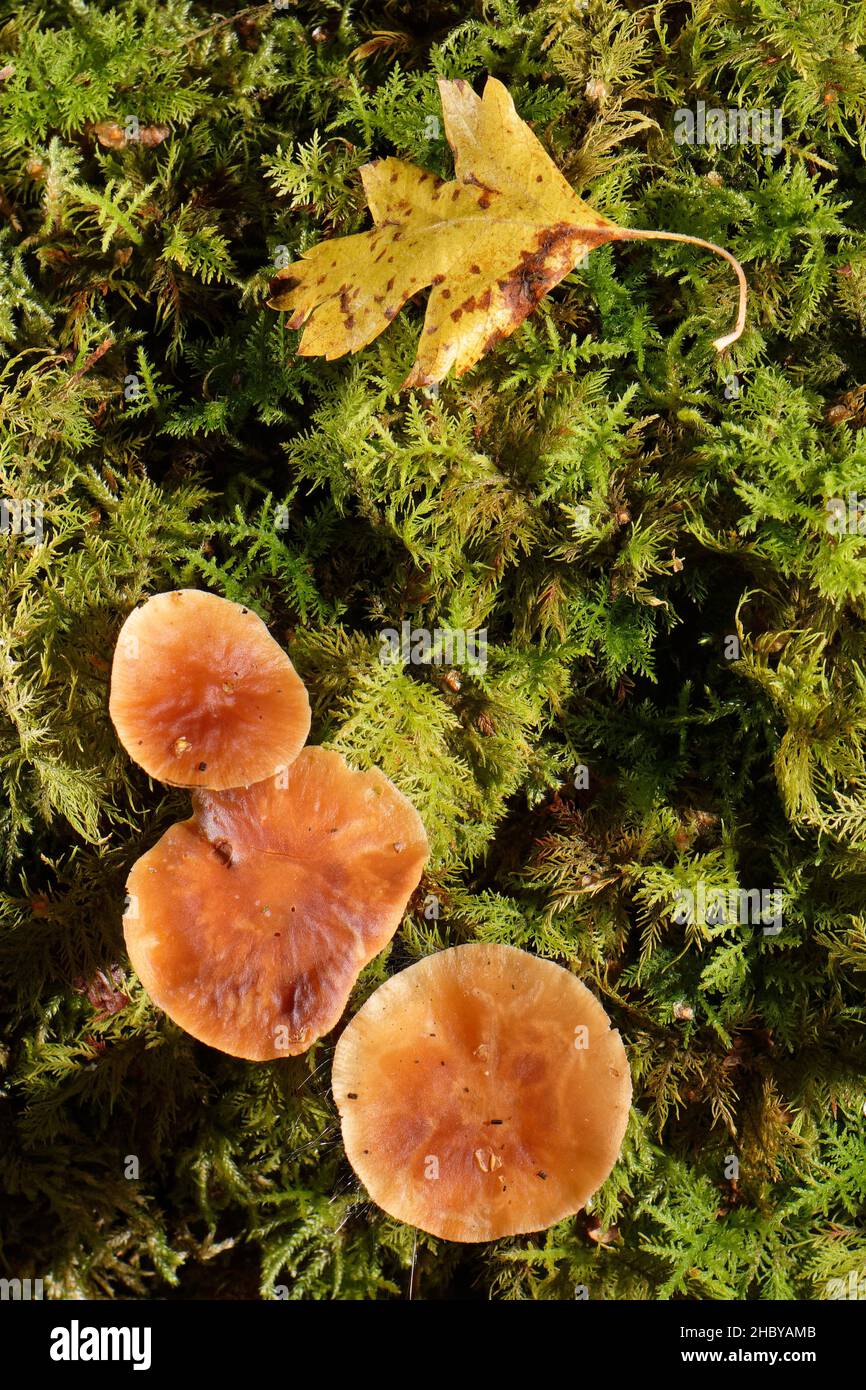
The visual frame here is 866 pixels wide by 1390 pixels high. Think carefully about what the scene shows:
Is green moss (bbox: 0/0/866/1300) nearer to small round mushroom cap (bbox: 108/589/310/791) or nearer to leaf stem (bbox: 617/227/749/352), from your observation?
leaf stem (bbox: 617/227/749/352)

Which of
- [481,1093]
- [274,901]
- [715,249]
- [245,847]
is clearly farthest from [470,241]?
[481,1093]

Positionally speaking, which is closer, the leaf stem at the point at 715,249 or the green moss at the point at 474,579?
the leaf stem at the point at 715,249

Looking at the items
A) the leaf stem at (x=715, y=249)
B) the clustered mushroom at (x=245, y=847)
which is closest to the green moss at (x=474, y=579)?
the leaf stem at (x=715, y=249)

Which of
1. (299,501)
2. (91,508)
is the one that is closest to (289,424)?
(299,501)

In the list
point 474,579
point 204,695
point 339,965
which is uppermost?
point 474,579

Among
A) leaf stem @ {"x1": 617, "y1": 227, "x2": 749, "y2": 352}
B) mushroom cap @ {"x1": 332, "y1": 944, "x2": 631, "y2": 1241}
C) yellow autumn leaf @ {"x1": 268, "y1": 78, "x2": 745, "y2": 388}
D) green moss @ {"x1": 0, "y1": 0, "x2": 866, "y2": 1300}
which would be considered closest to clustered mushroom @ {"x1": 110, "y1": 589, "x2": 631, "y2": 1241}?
mushroom cap @ {"x1": 332, "y1": 944, "x2": 631, "y2": 1241}

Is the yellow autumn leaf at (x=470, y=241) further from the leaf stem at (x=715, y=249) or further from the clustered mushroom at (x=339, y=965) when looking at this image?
the clustered mushroom at (x=339, y=965)

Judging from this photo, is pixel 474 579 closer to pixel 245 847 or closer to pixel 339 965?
pixel 245 847

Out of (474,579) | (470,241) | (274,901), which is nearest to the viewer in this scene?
(470,241)
